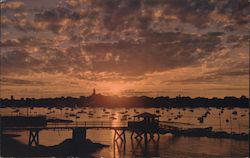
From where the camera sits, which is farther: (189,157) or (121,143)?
(121,143)

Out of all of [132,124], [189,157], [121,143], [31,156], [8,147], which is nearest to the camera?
[31,156]

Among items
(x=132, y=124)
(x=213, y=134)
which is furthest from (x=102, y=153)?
(x=213, y=134)

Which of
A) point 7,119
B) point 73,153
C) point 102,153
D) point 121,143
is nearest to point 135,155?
point 102,153

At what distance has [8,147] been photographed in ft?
147

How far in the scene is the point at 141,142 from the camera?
2511 inches

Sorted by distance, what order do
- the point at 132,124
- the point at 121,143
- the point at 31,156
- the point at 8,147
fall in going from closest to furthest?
1. the point at 31,156
2. the point at 8,147
3. the point at 132,124
4. the point at 121,143

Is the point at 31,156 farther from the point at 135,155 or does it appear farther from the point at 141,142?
the point at 141,142

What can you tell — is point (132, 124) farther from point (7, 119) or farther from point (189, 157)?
point (7, 119)

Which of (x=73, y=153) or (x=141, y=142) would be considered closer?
(x=73, y=153)

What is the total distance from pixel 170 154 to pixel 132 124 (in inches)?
267

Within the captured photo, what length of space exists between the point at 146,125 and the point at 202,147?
27.1 feet

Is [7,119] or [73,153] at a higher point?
[7,119]

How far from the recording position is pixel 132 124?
5441 centimetres

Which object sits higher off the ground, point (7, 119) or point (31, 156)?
point (7, 119)
